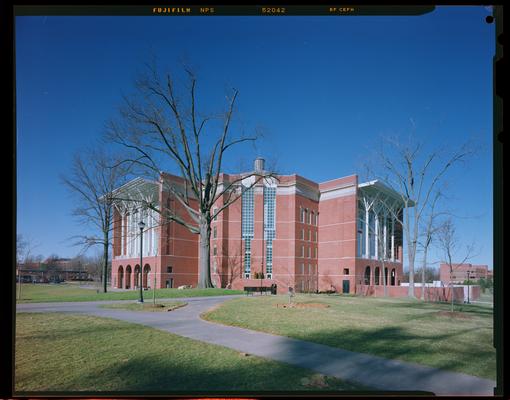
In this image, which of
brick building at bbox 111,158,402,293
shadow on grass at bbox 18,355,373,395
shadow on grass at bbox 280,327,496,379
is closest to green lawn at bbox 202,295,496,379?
shadow on grass at bbox 280,327,496,379

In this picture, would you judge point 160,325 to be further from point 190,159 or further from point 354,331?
point 190,159

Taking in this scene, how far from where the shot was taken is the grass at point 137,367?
2791 mm

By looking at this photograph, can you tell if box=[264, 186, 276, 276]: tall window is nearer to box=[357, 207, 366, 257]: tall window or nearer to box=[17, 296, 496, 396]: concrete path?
box=[357, 207, 366, 257]: tall window

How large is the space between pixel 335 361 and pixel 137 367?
6.47 ft

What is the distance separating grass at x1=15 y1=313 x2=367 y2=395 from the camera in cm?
279

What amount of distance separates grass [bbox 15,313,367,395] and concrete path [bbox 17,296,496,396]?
0.21m

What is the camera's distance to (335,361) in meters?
3.69

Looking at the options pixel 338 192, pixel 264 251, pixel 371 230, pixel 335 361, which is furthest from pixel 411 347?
pixel 264 251

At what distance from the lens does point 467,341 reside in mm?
3711

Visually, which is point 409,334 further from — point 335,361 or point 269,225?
point 269,225

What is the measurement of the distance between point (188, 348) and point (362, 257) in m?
25.0

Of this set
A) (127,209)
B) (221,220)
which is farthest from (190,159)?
(221,220)

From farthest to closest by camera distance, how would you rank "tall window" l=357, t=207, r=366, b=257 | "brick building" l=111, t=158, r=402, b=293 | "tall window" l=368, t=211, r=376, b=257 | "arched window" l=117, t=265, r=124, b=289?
"arched window" l=117, t=265, r=124, b=289 → "brick building" l=111, t=158, r=402, b=293 → "tall window" l=357, t=207, r=366, b=257 → "tall window" l=368, t=211, r=376, b=257

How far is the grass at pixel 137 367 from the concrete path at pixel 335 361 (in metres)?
0.21
